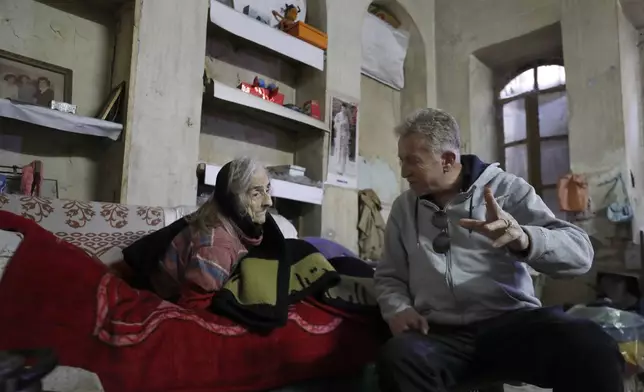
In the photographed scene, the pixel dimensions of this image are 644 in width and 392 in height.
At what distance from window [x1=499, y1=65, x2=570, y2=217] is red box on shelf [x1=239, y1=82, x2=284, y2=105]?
2.33 meters

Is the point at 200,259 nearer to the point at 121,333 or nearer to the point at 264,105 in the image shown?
the point at 121,333

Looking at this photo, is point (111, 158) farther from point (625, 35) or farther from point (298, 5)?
point (625, 35)

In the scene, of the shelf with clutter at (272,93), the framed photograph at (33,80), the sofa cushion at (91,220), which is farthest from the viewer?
the shelf with clutter at (272,93)

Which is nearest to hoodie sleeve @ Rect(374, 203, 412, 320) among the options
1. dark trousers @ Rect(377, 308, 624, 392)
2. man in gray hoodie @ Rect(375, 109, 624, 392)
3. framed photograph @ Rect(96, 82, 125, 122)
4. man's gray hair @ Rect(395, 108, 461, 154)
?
man in gray hoodie @ Rect(375, 109, 624, 392)

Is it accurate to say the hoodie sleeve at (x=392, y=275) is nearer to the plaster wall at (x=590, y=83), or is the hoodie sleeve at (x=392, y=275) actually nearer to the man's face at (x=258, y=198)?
the man's face at (x=258, y=198)

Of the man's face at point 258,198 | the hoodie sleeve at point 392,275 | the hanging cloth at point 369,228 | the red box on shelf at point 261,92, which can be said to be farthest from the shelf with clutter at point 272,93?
the hoodie sleeve at point 392,275

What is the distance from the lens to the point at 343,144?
12.0 ft

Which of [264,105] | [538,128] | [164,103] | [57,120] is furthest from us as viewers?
[538,128]

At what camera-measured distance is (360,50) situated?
12.8 feet

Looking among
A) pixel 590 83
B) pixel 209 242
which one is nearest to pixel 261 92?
pixel 209 242

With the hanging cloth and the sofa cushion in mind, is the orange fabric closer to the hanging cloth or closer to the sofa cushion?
the hanging cloth

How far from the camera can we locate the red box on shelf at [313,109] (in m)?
3.51

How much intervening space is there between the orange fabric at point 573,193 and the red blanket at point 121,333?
2812 mm

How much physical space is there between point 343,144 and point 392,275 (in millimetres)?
2318
